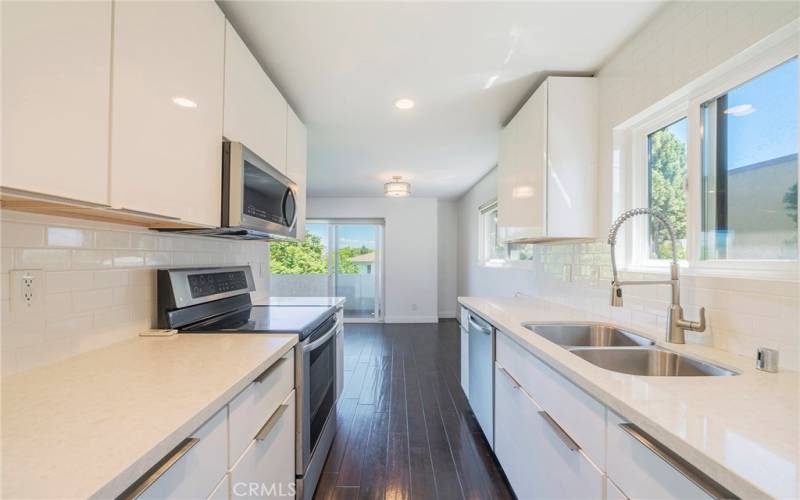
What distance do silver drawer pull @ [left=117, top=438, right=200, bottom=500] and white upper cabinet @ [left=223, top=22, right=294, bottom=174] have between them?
1.17 meters

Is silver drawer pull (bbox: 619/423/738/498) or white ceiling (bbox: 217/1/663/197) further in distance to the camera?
white ceiling (bbox: 217/1/663/197)

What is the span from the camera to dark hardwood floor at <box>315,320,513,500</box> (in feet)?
5.84

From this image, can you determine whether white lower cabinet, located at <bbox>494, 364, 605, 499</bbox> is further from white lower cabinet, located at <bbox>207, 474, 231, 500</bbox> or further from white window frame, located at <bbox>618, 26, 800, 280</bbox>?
white lower cabinet, located at <bbox>207, 474, 231, 500</bbox>

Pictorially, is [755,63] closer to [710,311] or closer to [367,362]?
[710,311]

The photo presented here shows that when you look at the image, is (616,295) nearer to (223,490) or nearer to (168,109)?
(223,490)

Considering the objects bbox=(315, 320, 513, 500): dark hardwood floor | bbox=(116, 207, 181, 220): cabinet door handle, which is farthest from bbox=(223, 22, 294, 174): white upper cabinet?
bbox=(315, 320, 513, 500): dark hardwood floor

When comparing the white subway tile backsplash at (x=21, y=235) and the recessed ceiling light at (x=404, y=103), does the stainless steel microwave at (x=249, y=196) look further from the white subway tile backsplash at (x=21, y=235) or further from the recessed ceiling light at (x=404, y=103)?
the recessed ceiling light at (x=404, y=103)

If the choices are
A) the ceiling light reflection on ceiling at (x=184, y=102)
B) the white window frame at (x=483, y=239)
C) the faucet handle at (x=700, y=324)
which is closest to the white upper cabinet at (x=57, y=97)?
the ceiling light reflection on ceiling at (x=184, y=102)

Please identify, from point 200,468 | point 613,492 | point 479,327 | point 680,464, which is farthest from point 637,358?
point 200,468

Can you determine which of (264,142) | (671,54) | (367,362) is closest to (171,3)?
(264,142)

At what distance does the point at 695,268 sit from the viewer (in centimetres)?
137

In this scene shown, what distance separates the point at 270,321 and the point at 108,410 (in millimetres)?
949

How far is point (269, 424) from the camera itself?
1.16 metres

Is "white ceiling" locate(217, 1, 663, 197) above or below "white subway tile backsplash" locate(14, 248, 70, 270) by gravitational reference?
above
